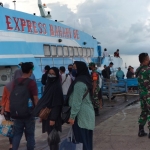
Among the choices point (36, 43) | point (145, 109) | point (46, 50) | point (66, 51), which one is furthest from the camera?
point (66, 51)

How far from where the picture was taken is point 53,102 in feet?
16.3

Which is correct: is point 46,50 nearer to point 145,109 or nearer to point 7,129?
point 145,109

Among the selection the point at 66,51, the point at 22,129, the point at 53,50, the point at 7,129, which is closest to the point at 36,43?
the point at 53,50

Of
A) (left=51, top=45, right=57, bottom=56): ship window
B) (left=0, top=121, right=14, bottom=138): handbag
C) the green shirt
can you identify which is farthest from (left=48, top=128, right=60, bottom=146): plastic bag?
(left=51, top=45, right=57, bottom=56): ship window

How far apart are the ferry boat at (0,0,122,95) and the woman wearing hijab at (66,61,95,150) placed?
5.42 meters

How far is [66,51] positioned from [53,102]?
10.2m

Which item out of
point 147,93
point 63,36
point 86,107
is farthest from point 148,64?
point 63,36

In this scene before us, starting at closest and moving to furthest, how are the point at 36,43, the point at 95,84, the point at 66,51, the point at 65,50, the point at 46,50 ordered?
the point at 95,84
the point at 36,43
the point at 46,50
the point at 65,50
the point at 66,51

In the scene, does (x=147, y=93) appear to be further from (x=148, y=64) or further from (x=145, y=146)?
(x=145, y=146)

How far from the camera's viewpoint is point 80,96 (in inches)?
184

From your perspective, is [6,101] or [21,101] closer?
[21,101]

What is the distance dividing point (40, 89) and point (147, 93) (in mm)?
5416

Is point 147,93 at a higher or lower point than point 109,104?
higher

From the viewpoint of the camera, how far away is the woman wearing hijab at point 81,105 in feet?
15.3
